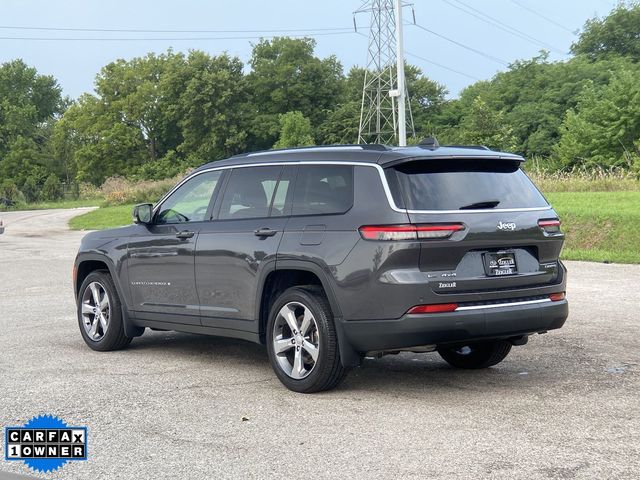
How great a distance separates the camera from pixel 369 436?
5.26 m

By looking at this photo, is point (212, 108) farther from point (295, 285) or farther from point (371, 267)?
point (371, 267)

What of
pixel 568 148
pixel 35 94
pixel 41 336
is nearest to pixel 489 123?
pixel 568 148

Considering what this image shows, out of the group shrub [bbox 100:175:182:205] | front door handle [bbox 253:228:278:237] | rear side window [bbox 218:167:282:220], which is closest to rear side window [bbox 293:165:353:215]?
front door handle [bbox 253:228:278:237]

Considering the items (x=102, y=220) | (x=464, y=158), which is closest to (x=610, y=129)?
(x=102, y=220)

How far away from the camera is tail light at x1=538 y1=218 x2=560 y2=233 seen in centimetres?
655

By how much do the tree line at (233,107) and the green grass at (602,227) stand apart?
46.1 meters

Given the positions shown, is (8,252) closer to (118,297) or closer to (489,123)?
(118,297)

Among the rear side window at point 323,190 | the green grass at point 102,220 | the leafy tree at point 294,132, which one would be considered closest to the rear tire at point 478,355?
the rear side window at point 323,190

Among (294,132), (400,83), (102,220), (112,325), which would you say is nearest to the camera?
(112,325)

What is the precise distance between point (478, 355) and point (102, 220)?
31.6 metres

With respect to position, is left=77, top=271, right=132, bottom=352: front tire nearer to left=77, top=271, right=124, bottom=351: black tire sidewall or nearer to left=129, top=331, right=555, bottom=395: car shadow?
left=77, top=271, right=124, bottom=351: black tire sidewall

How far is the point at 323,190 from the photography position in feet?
21.8

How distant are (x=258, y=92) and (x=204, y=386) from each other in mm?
90373

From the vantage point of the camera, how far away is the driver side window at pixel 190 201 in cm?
771
